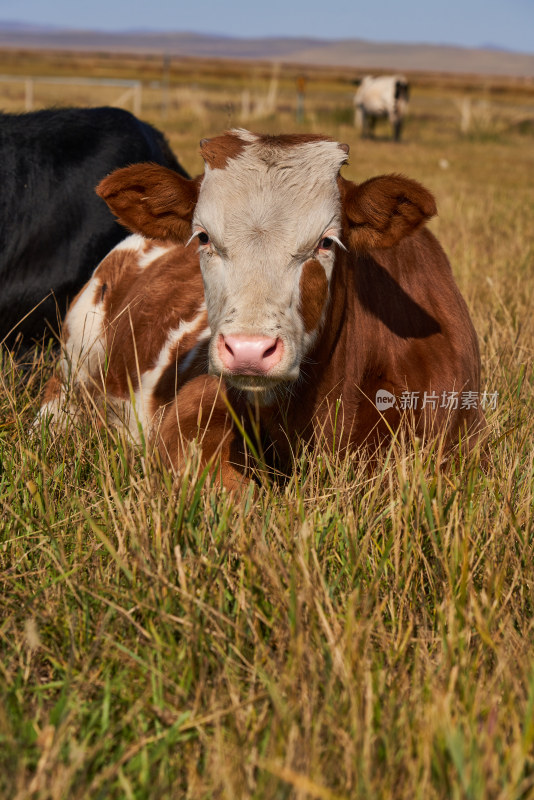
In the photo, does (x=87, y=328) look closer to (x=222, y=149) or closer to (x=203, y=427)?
(x=203, y=427)

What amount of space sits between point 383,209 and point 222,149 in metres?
0.58

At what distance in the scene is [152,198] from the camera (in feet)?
10.5

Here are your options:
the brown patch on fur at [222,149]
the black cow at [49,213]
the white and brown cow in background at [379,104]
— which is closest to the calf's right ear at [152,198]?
the brown patch on fur at [222,149]

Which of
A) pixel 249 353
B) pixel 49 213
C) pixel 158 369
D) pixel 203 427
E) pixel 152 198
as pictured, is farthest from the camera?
pixel 49 213

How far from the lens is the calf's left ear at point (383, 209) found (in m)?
2.92

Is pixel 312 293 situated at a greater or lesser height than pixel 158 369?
greater

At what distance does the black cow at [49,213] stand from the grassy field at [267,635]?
172 centimetres

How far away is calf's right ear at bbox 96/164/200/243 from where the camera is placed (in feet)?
10.2

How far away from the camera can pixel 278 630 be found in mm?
2074

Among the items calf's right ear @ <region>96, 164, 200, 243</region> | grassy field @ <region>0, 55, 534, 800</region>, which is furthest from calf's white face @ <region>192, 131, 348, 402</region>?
grassy field @ <region>0, 55, 534, 800</region>

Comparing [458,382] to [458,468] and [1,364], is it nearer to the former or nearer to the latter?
[458,468]

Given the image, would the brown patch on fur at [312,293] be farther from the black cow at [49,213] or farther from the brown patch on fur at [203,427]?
the black cow at [49,213]

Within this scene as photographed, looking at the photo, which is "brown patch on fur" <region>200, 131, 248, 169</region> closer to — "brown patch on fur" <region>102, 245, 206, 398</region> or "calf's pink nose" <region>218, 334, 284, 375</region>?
"calf's pink nose" <region>218, 334, 284, 375</region>

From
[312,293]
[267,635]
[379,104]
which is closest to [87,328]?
[312,293]
